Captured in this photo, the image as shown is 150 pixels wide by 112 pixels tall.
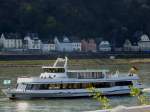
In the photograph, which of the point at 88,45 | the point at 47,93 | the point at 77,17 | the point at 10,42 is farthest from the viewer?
the point at 77,17

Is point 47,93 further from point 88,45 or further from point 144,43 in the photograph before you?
point 144,43

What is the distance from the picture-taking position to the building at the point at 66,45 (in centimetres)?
13450

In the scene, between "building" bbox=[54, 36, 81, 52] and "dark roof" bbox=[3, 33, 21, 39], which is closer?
"dark roof" bbox=[3, 33, 21, 39]

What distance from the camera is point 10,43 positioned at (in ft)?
431

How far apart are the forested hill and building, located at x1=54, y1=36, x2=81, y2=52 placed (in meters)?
3.19

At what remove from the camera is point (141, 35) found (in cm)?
14950

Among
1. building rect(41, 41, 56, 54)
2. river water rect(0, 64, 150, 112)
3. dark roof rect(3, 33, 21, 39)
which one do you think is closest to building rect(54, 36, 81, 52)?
building rect(41, 41, 56, 54)

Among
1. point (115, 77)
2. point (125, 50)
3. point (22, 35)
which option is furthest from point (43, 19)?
point (115, 77)

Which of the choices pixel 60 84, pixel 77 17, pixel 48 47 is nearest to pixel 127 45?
pixel 77 17

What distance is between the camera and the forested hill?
452 ft

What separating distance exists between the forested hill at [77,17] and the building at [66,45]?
3185 mm

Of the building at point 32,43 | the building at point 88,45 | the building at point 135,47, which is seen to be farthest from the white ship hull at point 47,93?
the building at point 135,47

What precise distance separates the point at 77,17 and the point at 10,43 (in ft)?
62.4

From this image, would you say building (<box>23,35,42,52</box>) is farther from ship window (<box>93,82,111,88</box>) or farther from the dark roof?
ship window (<box>93,82,111,88</box>)
